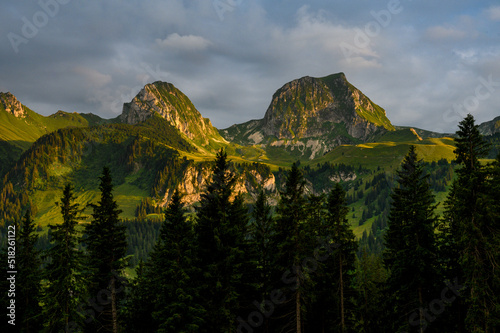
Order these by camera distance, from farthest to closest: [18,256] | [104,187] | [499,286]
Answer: [18,256] → [104,187] → [499,286]

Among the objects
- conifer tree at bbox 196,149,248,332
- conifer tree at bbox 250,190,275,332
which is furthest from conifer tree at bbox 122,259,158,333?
conifer tree at bbox 250,190,275,332

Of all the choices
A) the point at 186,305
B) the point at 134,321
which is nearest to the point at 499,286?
the point at 186,305

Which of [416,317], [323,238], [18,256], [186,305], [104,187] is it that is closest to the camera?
[186,305]

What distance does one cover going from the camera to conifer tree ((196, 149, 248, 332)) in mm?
28406

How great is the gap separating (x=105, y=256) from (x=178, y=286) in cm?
790

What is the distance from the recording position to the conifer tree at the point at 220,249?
2841 cm

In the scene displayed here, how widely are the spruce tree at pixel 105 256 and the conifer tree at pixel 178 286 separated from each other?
3.99 metres

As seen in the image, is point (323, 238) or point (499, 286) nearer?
point (499, 286)

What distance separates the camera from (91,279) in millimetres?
30141

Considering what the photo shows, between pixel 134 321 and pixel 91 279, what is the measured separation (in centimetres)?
1439

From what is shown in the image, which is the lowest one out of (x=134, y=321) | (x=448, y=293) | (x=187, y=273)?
(x=134, y=321)

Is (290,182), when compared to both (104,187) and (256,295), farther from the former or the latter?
(104,187)

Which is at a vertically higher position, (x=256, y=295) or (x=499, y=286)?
(x=499, y=286)

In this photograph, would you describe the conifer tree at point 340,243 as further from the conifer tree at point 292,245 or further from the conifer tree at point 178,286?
the conifer tree at point 178,286
